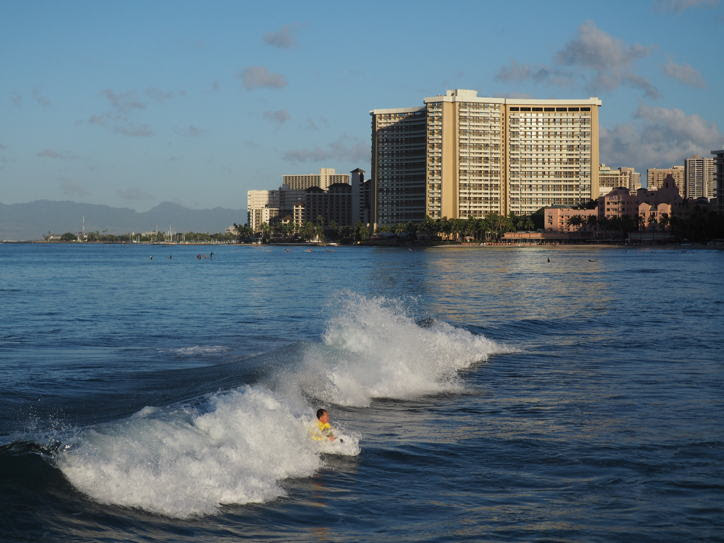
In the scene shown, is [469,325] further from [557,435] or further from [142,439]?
[142,439]

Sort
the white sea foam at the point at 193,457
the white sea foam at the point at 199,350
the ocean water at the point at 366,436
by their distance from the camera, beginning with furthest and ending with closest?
the white sea foam at the point at 199,350
the white sea foam at the point at 193,457
the ocean water at the point at 366,436

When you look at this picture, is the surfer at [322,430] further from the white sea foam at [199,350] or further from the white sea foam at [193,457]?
the white sea foam at [199,350]

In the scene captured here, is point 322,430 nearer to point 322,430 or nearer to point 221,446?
point 322,430

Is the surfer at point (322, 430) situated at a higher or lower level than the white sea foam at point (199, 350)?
higher

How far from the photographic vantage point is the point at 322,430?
14797 millimetres

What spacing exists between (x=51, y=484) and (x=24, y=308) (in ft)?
127

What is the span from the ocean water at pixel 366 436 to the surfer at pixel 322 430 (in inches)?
6.9

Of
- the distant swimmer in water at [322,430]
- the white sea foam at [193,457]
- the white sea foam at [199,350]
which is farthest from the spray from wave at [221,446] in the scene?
the white sea foam at [199,350]

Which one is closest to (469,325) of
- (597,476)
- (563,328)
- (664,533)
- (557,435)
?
(563,328)

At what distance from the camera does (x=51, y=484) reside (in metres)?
11.9

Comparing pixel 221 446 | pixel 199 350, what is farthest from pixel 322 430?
pixel 199 350

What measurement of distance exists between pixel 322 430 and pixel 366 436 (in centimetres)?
149

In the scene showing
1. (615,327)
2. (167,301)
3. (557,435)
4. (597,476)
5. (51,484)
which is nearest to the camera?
(51,484)

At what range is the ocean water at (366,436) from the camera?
1127cm
